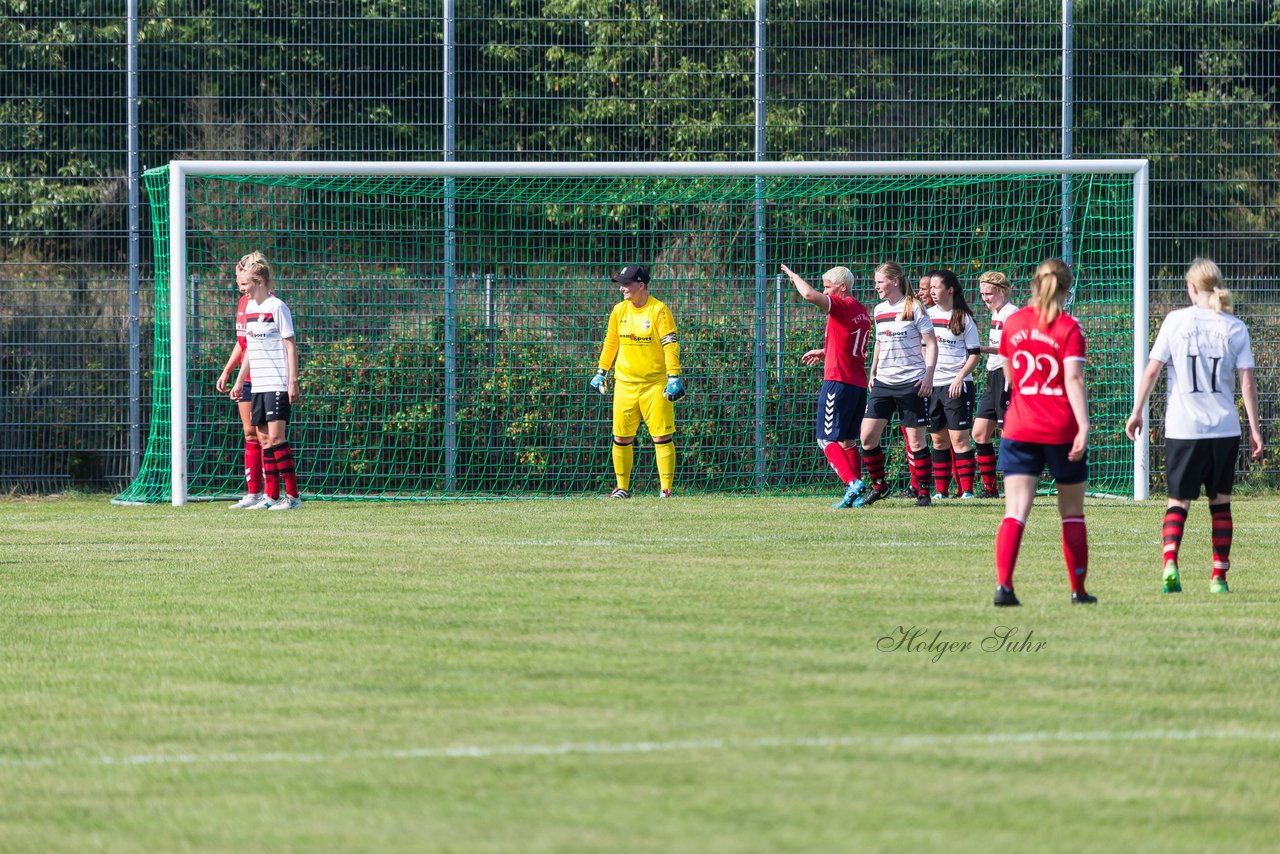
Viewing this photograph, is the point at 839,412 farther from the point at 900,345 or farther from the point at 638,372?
the point at 638,372

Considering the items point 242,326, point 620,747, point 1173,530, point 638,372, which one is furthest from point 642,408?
point 620,747

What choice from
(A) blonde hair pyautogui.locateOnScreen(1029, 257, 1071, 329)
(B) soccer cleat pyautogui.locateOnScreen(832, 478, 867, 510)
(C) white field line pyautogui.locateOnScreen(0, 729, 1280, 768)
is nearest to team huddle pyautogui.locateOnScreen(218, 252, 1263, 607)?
(B) soccer cleat pyautogui.locateOnScreen(832, 478, 867, 510)

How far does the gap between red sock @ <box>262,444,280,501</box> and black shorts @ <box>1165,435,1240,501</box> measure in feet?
25.6

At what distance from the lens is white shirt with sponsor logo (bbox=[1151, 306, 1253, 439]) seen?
8.30m

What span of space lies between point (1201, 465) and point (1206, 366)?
49 cm

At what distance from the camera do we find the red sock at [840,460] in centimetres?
1373

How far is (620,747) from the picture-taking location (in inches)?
194

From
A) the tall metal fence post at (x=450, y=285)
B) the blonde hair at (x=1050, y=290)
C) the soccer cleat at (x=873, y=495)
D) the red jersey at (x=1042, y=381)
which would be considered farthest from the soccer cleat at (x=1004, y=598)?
the tall metal fence post at (x=450, y=285)

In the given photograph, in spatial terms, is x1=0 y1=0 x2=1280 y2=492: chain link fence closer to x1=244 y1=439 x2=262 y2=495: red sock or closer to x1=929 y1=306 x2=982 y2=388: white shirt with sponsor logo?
x1=244 y1=439 x2=262 y2=495: red sock

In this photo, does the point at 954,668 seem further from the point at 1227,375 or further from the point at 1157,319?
the point at 1157,319

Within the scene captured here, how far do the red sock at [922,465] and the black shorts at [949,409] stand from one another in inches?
8.9

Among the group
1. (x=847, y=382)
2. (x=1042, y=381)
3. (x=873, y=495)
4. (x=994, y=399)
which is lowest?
(x=873, y=495)

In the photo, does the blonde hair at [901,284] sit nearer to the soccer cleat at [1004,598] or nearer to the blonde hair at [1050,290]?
the blonde hair at [1050,290]

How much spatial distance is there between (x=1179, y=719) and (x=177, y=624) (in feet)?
13.9
